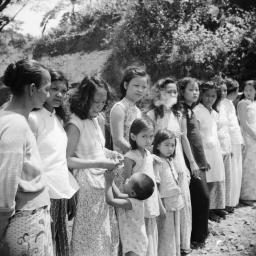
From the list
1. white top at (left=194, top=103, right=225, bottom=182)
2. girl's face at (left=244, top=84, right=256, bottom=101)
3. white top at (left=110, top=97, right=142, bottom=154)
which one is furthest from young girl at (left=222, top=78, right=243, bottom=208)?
white top at (left=110, top=97, right=142, bottom=154)

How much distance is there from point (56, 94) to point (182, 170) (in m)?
1.80

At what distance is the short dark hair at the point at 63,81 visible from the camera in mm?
2955

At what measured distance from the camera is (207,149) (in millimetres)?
5145

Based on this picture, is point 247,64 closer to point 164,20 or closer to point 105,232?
point 164,20

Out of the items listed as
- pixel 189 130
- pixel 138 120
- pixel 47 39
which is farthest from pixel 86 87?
pixel 47 39

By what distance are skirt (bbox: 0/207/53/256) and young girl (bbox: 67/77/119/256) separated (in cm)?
94

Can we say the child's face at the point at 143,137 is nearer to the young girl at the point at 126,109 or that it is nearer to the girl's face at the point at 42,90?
the young girl at the point at 126,109

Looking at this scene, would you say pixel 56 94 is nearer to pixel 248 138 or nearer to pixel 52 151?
pixel 52 151

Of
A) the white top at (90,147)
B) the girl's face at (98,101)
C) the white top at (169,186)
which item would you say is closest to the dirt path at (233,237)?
the white top at (169,186)

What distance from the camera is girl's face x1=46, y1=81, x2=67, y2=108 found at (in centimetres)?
294

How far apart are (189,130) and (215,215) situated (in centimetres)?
144

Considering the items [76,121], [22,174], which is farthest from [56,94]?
[22,174]

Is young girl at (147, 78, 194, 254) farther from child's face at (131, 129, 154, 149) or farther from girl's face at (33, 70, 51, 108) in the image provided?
girl's face at (33, 70, 51, 108)

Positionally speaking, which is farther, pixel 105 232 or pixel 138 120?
pixel 138 120
